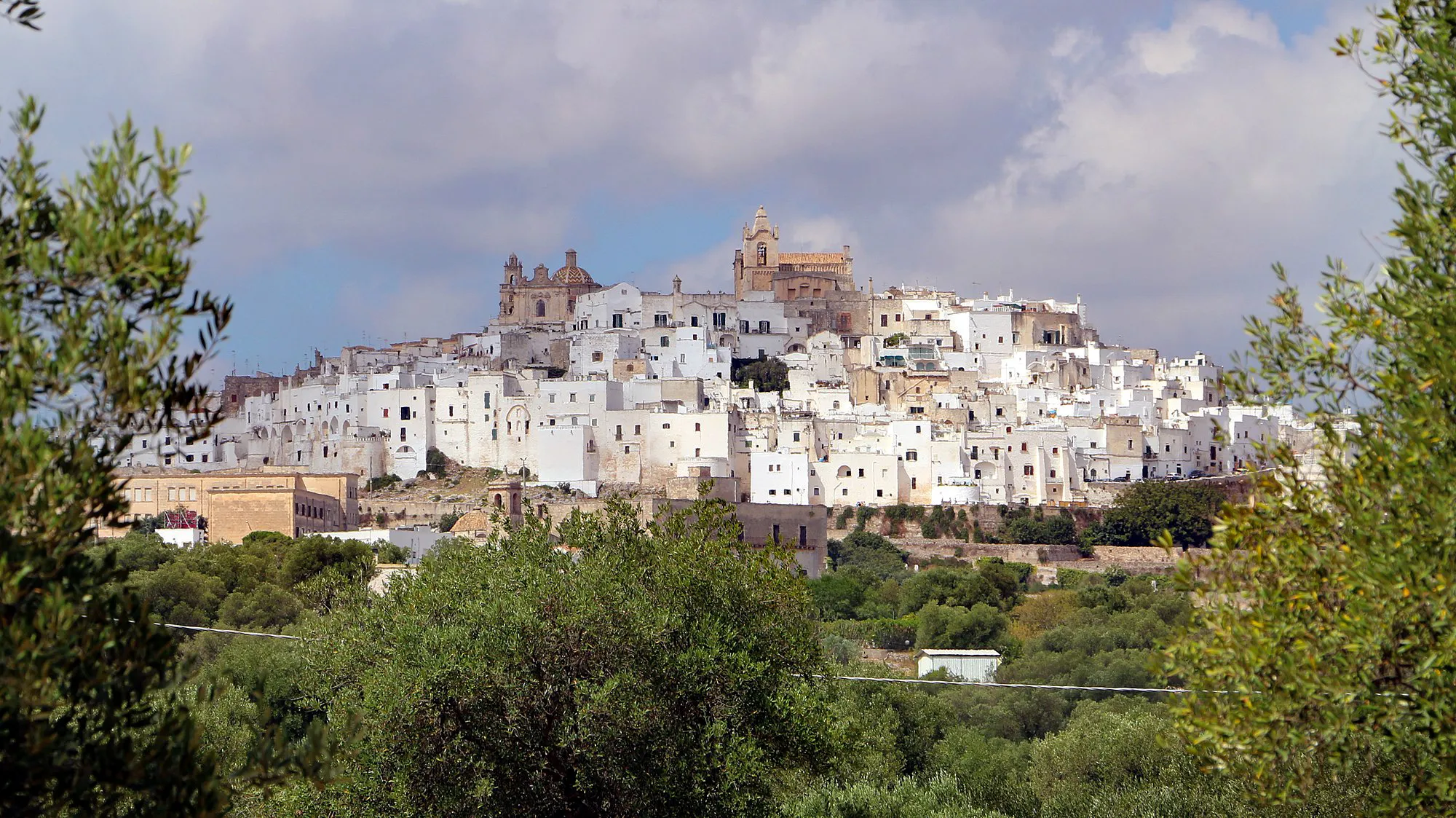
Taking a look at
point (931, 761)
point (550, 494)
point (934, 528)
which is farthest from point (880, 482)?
point (931, 761)

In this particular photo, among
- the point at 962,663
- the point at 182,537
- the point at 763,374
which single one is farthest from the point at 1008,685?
the point at 763,374

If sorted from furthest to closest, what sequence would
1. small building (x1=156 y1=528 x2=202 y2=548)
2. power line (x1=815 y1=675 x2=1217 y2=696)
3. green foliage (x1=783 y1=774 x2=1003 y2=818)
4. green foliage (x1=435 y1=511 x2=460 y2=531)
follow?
1. green foliage (x1=435 y1=511 x2=460 y2=531)
2. small building (x1=156 y1=528 x2=202 y2=548)
3. power line (x1=815 y1=675 x2=1217 y2=696)
4. green foliage (x1=783 y1=774 x2=1003 y2=818)

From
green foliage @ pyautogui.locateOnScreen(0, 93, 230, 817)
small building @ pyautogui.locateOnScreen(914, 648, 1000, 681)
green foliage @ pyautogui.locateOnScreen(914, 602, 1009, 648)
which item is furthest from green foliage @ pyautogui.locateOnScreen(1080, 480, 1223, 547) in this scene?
green foliage @ pyautogui.locateOnScreen(0, 93, 230, 817)

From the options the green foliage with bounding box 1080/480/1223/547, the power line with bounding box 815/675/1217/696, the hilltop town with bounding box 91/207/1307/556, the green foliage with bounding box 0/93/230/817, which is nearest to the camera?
the green foliage with bounding box 0/93/230/817

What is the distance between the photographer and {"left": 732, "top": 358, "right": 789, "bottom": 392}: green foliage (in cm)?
9619

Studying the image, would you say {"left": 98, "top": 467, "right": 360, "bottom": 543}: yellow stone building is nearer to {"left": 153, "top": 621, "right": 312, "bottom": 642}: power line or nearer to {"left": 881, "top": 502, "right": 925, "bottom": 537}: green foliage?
{"left": 153, "top": 621, "right": 312, "bottom": 642}: power line

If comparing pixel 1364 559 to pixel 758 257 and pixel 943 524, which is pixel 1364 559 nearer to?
pixel 943 524

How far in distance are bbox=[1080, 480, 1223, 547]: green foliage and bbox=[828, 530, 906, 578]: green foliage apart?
30.7ft

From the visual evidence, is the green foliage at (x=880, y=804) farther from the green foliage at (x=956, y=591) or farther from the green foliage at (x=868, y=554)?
the green foliage at (x=868, y=554)

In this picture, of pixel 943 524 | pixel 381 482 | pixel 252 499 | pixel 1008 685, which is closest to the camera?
pixel 1008 685

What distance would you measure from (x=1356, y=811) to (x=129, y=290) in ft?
22.9

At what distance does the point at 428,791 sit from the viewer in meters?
16.8

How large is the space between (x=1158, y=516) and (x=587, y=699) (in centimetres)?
6658

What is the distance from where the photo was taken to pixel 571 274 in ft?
366
